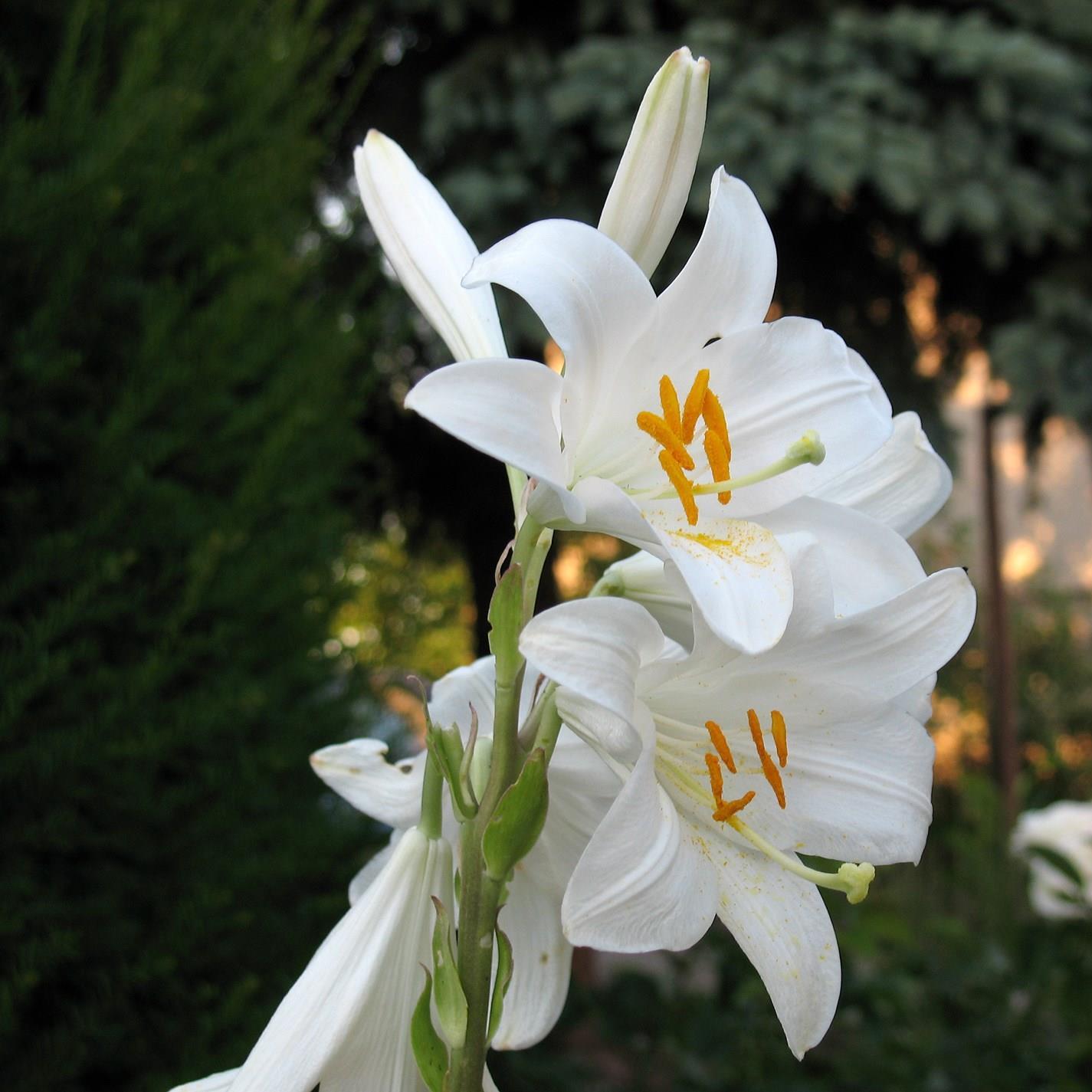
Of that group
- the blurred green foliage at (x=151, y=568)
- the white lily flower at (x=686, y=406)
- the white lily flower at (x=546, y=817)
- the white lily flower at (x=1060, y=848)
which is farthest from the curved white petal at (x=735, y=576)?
the white lily flower at (x=1060, y=848)

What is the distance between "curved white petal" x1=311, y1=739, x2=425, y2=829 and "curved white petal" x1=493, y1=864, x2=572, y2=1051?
0.11 meters

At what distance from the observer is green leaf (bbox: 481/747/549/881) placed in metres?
0.74

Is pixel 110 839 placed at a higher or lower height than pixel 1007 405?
higher

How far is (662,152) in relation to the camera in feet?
2.70

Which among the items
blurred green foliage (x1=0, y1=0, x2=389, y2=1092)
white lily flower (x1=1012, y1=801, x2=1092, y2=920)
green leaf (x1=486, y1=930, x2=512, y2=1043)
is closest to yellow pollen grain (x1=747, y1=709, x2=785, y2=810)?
green leaf (x1=486, y1=930, x2=512, y2=1043)

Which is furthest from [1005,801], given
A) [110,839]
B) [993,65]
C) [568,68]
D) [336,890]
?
[110,839]

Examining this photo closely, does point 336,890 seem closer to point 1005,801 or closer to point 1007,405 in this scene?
point 1007,405

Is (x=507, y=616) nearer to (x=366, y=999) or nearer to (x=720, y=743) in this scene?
(x=720, y=743)

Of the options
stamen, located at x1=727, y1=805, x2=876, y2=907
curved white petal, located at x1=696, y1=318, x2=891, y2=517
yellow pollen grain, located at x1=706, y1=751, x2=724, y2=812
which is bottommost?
stamen, located at x1=727, y1=805, x2=876, y2=907

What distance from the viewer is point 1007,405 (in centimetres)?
381

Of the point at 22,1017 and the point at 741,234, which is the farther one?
the point at 22,1017

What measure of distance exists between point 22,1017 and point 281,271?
4.11ft

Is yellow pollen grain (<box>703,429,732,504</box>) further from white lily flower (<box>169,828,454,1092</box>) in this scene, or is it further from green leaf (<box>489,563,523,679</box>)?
white lily flower (<box>169,828,454,1092</box>)

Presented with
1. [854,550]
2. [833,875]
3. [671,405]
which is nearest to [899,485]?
[854,550]
